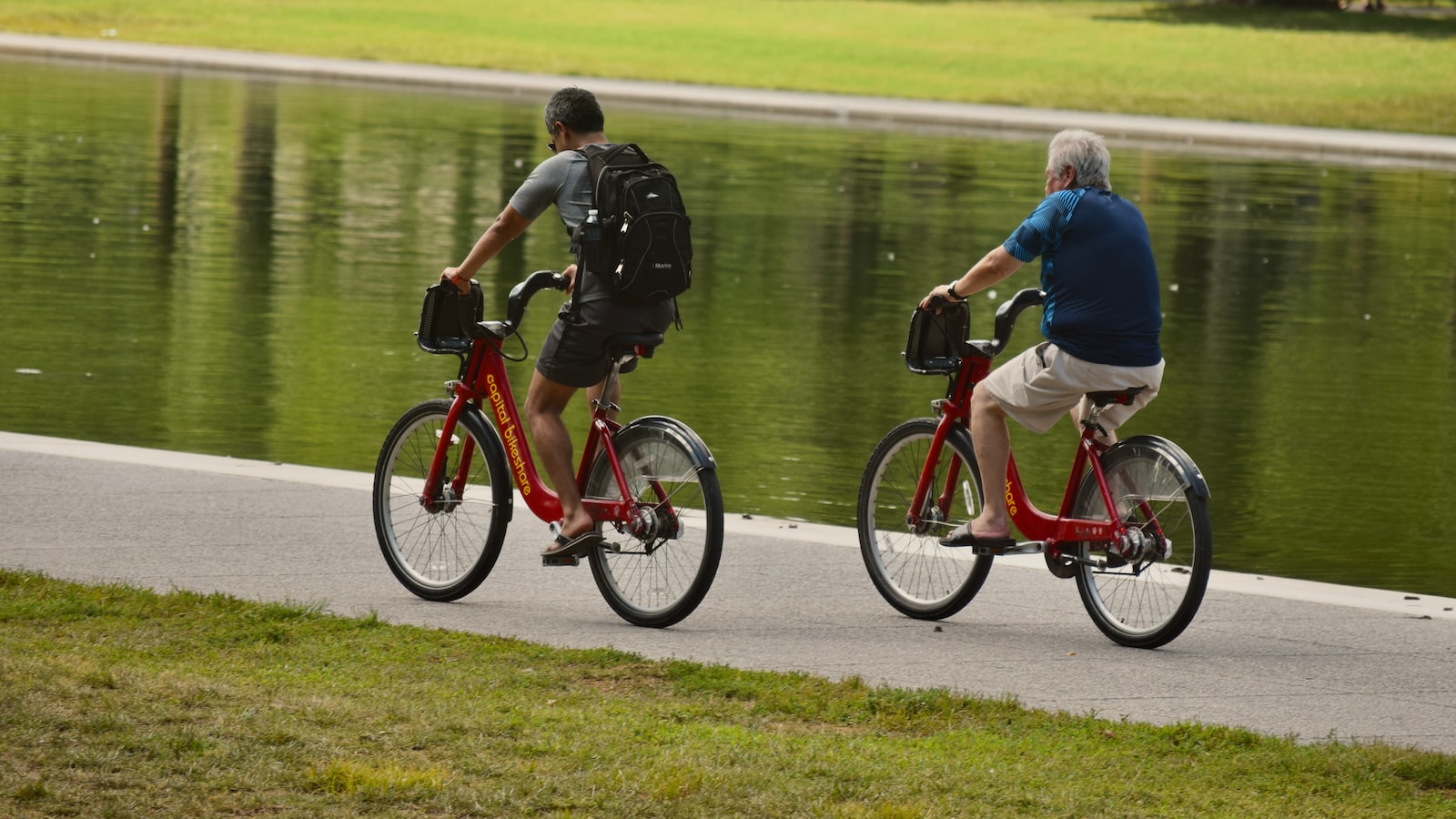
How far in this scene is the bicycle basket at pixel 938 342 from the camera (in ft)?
23.9

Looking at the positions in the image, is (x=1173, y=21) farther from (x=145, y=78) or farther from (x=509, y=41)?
(x=145, y=78)

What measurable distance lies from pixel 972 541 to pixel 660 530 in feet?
3.46

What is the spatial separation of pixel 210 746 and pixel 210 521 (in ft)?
10.8

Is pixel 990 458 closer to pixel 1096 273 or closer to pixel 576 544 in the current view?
pixel 1096 273

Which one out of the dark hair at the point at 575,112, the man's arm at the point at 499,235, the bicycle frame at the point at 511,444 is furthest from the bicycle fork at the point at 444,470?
the dark hair at the point at 575,112

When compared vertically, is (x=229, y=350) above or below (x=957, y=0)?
below

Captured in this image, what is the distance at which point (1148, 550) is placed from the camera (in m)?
6.87

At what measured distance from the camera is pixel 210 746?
4.89m

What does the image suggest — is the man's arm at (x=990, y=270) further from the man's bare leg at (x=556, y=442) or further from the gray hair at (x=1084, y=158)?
the man's bare leg at (x=556, y=442)

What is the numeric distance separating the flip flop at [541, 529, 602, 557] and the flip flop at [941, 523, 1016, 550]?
47.2 inches

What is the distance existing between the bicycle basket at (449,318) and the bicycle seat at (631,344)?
0.57 m

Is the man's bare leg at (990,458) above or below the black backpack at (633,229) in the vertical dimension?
below

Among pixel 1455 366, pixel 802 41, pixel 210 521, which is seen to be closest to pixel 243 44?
pixel 802 41

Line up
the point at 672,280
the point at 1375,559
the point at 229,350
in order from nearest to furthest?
the point at 672,280 → the point at 1375,559 → the point at 229,350
